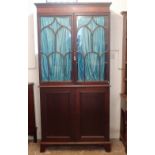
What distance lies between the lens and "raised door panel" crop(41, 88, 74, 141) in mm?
3235

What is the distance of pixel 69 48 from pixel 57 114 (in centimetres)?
95

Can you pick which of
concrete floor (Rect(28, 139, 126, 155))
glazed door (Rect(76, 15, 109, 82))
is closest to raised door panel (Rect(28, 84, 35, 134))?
concrete floor (Rect(28, 139, 126, 155))

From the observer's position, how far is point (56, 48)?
3215 mm

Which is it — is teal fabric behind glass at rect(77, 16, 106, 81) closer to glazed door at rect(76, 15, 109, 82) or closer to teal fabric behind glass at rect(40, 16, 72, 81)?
glazed door at rect(76, 15, 109, 82)

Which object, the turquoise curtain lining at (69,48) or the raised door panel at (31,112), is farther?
the raised door panel at (31,112)

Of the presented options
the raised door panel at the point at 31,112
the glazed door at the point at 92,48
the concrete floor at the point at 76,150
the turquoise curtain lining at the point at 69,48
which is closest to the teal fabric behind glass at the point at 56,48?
the turquoise curtain lining at the point at 69,48

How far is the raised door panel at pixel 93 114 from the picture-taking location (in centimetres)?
323

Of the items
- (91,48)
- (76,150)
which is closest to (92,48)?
(91,48)

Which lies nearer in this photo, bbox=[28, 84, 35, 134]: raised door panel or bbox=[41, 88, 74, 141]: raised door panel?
bbox=[41, 88, 74, 141]: raised door panel

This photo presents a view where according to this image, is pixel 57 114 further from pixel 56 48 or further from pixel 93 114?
pixel 56 48

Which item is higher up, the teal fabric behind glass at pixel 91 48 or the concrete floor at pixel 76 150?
the teal fabric behind glass at pixel 91 48

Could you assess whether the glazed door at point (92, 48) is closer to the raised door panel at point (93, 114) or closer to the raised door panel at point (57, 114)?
the raised door panel at point (93, 114)
